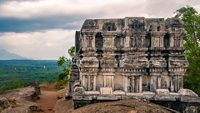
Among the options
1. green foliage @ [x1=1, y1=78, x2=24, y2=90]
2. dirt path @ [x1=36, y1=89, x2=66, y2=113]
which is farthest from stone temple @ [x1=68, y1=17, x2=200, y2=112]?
green foliage @ [x1=1, y1=78, x2=24, y2=90]

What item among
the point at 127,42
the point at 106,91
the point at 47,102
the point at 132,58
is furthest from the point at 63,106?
the point at 47,102

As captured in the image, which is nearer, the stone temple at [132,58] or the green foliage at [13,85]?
the stone temple at [132,58]

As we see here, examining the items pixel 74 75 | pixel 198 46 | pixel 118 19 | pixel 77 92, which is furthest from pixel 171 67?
pixel 198 46

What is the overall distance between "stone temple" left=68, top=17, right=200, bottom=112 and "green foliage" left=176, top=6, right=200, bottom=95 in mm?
9998

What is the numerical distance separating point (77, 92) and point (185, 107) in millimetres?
3191

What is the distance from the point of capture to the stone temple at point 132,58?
38.7 ft

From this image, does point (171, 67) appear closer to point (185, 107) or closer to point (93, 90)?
point (185, 107)

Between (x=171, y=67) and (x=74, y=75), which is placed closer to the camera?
(x=171, y=67)

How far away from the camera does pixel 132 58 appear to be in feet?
38.8

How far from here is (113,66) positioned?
1188 cm

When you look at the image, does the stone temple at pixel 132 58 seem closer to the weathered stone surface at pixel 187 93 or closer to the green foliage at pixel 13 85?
the weathered stone surface at pixel 187 93

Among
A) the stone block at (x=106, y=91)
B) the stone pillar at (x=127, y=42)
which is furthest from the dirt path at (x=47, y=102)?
the stone pillar at (x=127, y=42)

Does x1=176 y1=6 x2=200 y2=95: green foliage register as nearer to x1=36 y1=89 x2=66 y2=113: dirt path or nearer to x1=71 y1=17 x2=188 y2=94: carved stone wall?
x1=36 y1=89 x2=66 y2=113: dirt path

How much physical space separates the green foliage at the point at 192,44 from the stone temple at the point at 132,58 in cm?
1000
